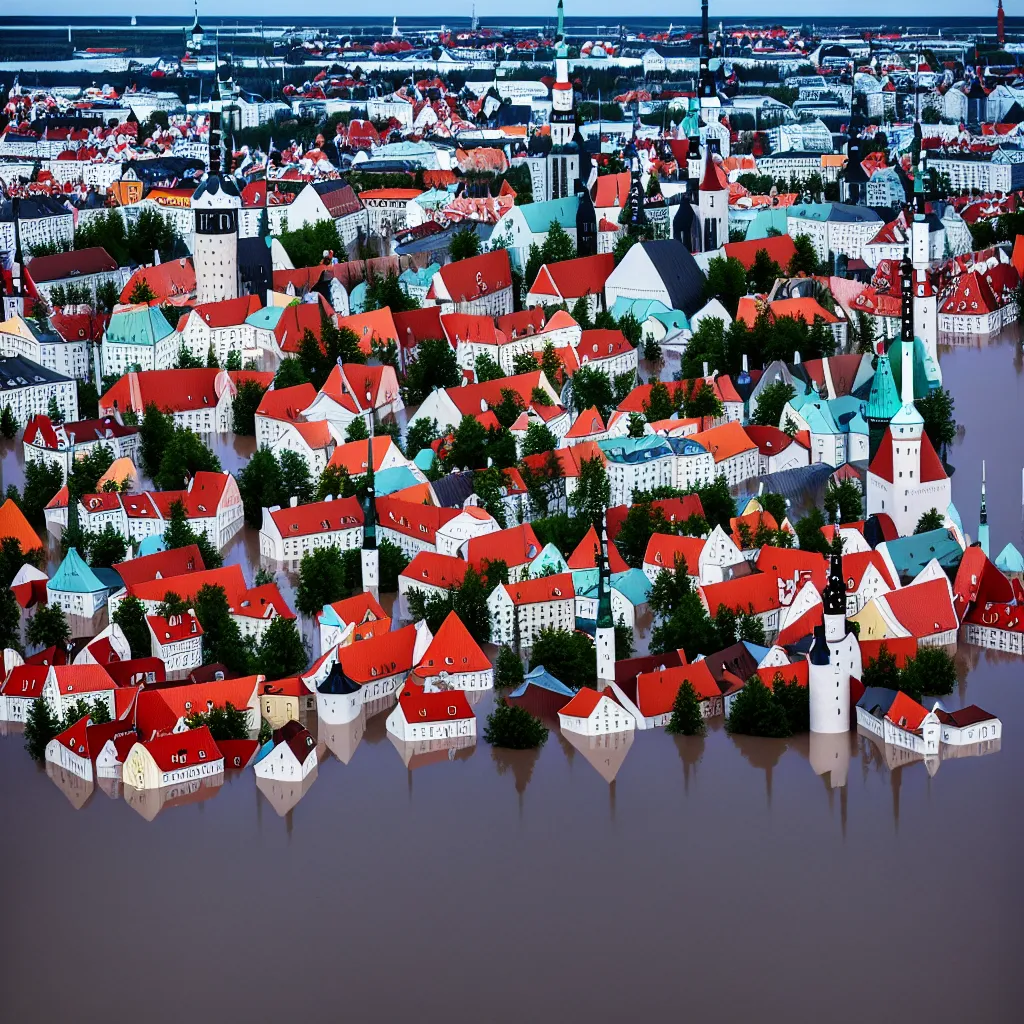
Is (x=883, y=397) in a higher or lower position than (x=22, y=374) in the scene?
higher

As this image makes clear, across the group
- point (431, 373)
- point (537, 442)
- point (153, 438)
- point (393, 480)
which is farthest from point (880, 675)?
point (431, 373)

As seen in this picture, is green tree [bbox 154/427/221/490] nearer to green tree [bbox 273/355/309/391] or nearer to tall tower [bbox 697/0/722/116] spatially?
green tree [bbox 273/355/309/391]

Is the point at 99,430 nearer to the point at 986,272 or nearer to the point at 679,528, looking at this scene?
the point at 679,528

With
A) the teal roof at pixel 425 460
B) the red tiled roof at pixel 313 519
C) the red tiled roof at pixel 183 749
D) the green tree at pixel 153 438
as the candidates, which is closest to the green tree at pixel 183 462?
the green tree at pixel 153 438

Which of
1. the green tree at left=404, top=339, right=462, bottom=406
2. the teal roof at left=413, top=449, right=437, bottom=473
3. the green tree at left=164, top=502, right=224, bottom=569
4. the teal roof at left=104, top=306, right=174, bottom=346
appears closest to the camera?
the green tree at left=164, top=502, right=224, bottom=569

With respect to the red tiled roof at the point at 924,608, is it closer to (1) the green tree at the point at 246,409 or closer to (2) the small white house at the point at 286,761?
(2) the small white house at the point at 286,761

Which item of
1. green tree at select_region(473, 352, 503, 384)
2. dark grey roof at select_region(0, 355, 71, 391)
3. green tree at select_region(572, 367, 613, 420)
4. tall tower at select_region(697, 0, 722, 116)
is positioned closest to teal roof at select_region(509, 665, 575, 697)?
green tree at select_region(572, 367, 613, 420)

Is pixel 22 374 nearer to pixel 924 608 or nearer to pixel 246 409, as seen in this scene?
pixel 246 409
